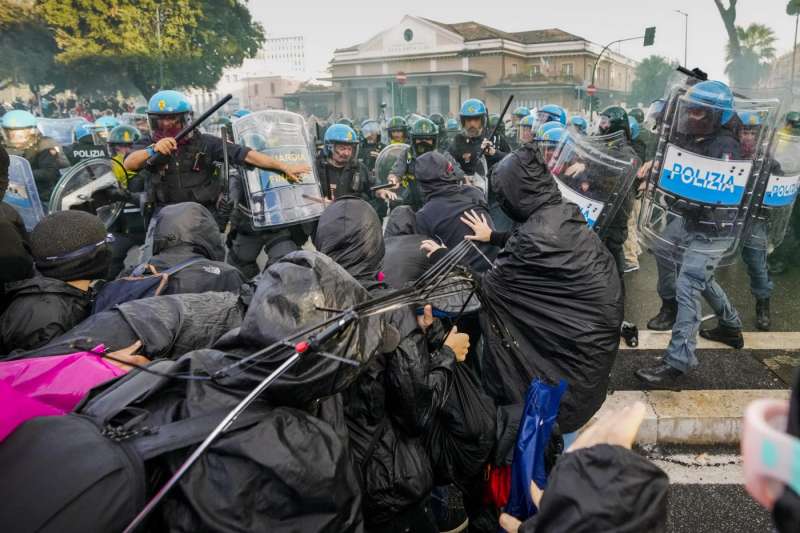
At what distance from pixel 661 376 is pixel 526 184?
6.47 feet

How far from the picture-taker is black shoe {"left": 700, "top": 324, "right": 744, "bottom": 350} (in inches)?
165

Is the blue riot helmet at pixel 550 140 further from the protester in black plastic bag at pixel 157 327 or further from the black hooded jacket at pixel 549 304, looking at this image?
the protester in black plastic bag at pixel 157 327

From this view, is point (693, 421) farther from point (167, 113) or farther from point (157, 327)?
point (167, 113)

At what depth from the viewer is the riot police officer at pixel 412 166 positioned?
5957 mm

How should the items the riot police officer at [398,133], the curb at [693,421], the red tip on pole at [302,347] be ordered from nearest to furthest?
the red tip on pole at [302,347], the curb at [693,421], the riot police officer at [398,133]

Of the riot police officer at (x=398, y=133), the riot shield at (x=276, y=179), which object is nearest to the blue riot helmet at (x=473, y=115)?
the riot police officer at (x=398, y=133)

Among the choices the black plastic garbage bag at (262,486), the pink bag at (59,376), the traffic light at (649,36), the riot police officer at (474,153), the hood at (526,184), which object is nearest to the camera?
the black plastic garbage bag at (262,486)

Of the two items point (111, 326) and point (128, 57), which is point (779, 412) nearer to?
point (111, 326)

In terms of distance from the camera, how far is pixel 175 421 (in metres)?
1.20

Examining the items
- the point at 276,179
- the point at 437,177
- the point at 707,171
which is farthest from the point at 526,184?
the point at 276,179

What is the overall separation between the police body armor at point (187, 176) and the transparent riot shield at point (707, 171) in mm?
3451

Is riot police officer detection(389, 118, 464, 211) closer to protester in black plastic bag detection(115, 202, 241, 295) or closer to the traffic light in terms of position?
protester in black plastic bag detection(115, 202, 241, 295)

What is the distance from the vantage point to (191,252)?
2.84 meters

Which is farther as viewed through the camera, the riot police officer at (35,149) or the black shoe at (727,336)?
the riot police officer at (35,149)
